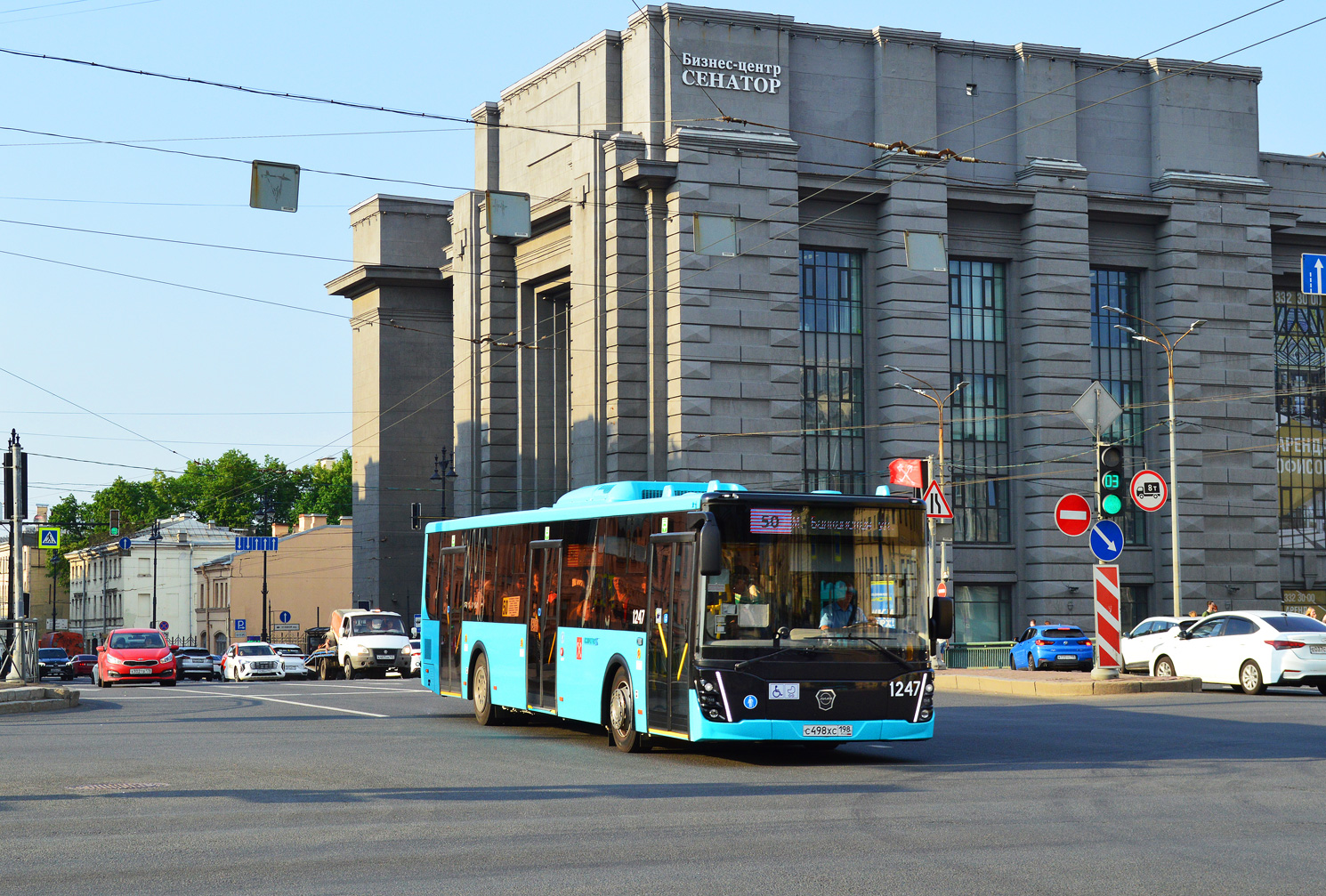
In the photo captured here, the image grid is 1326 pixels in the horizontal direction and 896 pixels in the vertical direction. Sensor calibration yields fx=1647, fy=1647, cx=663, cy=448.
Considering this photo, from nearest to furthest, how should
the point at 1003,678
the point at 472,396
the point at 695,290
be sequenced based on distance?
the point at 1003,678 < the point at 695,290 < the point at 472,396

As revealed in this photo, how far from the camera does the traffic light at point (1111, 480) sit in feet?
80.1

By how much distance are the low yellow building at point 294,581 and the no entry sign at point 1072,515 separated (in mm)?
78074

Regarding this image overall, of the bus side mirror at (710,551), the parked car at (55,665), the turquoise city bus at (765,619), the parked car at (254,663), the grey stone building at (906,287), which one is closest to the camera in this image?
the bus side mirror at (710,551)

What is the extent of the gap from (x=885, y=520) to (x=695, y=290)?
121 ft

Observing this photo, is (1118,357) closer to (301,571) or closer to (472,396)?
(472,396)

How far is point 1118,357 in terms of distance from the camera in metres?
60.5

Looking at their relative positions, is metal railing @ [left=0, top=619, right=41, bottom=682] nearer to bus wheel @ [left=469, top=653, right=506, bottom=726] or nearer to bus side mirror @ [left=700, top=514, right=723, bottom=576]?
bus wheel @ [left=469, top=653, right=506, bottom=726]

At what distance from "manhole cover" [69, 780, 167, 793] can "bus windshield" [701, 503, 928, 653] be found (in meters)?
4.98

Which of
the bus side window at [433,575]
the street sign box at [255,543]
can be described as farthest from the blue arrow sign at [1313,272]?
the street sign box at [255,543]

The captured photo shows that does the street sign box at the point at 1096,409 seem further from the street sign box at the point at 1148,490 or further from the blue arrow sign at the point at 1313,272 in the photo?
the blue arrow sign at the point at 1313,272

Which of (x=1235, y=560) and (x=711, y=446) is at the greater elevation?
(x=711, y=446)

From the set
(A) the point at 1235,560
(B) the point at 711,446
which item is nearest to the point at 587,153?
(B) the point at 711,446

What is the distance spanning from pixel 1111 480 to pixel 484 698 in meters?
10.0

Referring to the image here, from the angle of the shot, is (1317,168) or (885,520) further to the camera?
(1317,168)
